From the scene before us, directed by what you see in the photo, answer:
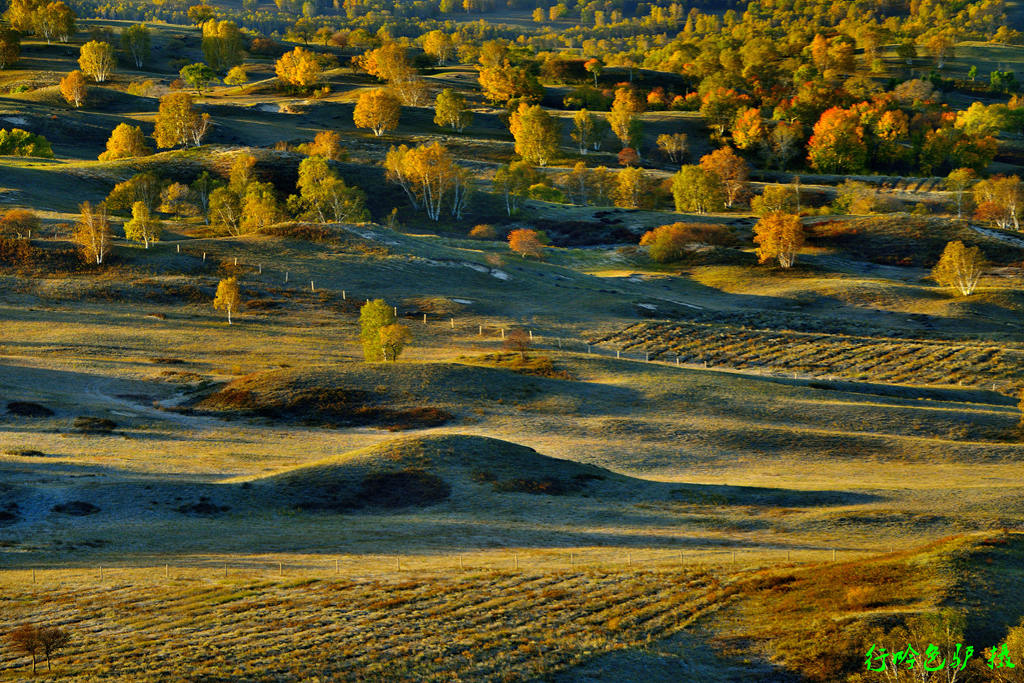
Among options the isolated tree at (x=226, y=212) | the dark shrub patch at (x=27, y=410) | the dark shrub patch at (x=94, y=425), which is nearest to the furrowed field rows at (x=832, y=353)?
the dark shrub patch at (x=94, y=425)

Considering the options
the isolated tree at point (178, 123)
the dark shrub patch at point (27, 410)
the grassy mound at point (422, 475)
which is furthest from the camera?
the isolated tree at point (178, 123)

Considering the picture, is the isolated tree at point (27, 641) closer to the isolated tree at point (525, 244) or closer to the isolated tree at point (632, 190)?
the isolated tree at point (525, 244)

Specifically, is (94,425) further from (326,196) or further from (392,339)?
(326,196)

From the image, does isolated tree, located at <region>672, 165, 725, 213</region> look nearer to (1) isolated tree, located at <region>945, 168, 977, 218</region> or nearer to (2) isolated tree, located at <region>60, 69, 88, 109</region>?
(1) isolated tree, located at <region>945, 168, 977, 218</region>

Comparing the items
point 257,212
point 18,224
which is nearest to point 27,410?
point 18,224

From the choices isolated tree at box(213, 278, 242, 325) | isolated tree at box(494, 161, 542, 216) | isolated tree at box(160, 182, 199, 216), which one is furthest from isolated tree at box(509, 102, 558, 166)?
isolated tree at box(213, 278, 242, 325)

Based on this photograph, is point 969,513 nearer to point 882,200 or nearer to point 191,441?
point 191,441

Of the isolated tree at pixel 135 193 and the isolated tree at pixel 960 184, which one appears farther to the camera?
the isolated tree at pixel 960 184
